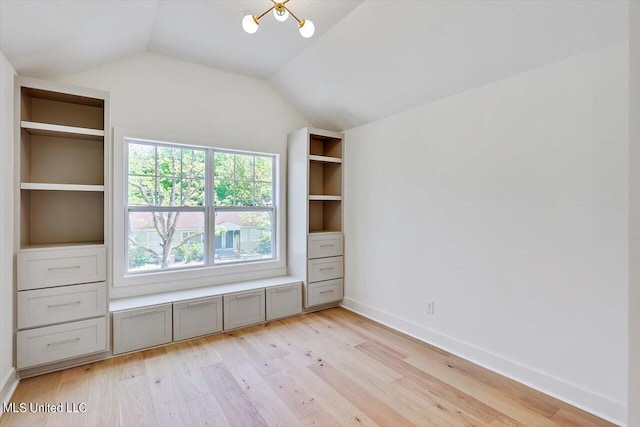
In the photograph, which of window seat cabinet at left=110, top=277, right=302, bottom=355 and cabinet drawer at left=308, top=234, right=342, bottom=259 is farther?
cabinet drawer at left=308, top=234, right=342, bottom=259

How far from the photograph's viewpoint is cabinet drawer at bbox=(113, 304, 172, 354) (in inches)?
105

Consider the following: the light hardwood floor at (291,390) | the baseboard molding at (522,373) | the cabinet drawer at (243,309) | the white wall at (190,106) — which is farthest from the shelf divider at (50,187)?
the baseboard molding at (522,373)

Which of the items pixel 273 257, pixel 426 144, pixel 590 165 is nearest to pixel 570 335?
pixel 590 165

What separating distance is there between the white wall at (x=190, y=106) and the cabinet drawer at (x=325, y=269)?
485mm

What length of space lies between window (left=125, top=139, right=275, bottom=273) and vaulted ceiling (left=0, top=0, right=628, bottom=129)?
0.97 metres

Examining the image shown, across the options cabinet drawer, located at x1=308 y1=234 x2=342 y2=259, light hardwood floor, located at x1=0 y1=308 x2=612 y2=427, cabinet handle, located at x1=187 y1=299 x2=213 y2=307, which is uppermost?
cabinet drawer, located at x1=308 y1=234 x2=342 y2=259

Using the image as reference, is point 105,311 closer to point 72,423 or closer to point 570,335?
point 72,423

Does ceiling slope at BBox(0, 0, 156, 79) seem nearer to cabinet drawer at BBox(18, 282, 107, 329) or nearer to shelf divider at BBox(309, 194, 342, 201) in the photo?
cabinet drawer at BBox(18, 282, 107, 329)

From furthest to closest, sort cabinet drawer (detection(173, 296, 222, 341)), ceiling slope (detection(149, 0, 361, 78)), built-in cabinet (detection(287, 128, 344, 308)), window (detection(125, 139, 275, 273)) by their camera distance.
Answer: built-in cabinet (detection(287, 128, 344, 308)), window (detection(125, 139, 275, 273)), cabinet drawer (detection(173, 296, 222, 341)), ceiling slope (detection(149, 0, 361, 78))

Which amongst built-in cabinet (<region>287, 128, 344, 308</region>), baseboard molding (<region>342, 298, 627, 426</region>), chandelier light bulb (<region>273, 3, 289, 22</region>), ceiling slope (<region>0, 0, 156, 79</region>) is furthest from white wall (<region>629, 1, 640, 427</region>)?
built-in cabinet (<region>287, 128, 344, 308</region>)

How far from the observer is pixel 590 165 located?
2004mm

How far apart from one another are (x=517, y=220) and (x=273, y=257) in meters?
2.75

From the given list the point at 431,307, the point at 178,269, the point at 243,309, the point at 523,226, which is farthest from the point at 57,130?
the point at 523,226

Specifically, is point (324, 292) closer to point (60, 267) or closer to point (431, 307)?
Result: point (431, 307)
